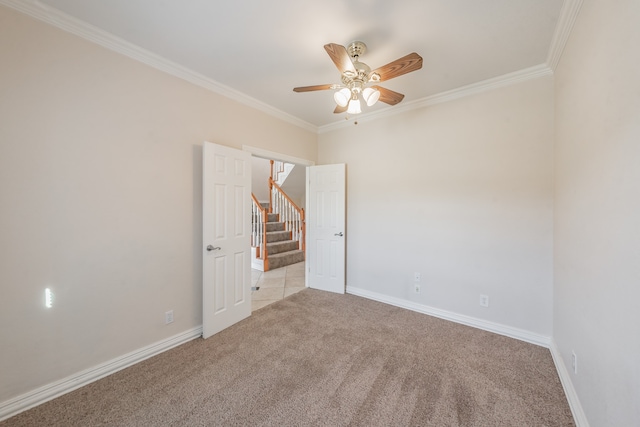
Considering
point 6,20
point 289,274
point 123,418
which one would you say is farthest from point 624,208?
point 289,274

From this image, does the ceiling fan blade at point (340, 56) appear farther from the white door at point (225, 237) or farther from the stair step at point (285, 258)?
the stair step at point (285, 258)

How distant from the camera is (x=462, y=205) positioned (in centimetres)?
269

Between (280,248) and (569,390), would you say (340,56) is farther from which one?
(280,248)

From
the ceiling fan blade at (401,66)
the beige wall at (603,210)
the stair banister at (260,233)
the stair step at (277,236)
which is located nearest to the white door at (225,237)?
the ceiling fan blade at (401,66)

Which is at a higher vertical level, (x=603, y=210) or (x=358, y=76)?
(x=358, y=76)

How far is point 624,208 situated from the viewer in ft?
3.42

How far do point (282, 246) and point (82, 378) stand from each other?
3842mm

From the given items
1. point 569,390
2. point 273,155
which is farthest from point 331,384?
A: point 273,155

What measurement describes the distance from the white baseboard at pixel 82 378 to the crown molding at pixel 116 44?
256 cm

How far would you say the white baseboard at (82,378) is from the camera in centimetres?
153

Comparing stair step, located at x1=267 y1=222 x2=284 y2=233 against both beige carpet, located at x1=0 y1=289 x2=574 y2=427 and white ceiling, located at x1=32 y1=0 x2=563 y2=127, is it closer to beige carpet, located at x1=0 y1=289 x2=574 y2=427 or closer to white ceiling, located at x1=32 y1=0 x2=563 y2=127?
beige carpet, located at x1=0 y1=289 x2=574 y2=427

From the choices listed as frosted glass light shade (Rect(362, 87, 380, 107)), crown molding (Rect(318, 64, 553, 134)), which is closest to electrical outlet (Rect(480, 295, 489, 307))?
crown molding (Rect(318, 64, 553, 134))

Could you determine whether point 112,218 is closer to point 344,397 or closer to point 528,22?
point 344,397

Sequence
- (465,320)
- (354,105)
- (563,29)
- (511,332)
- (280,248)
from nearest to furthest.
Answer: (563,29), (354,105), (511,332), (465,320), (280,248)
